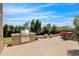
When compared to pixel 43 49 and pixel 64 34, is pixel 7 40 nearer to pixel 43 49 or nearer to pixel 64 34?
pixel 43 49

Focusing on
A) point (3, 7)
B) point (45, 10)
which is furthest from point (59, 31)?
point (3, 7)

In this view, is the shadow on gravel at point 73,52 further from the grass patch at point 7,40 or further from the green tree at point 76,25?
the grass patch at point 7,40

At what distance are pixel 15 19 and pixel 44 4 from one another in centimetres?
34

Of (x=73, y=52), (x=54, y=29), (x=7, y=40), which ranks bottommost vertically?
(x=73, y=52)

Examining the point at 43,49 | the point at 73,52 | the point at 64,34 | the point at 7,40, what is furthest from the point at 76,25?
the point at 7,40

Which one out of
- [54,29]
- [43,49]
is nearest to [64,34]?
[54,29]

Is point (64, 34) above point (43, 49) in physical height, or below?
above

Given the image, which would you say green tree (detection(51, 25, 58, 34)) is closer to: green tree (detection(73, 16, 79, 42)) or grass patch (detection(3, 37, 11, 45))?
green tree (detection(73, 16, 79, 42))

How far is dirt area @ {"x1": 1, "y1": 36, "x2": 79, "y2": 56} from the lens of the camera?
7.46ft

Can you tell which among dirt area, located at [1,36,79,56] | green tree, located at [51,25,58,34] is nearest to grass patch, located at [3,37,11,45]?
Answer: dirt area, located at [1,36,79,56]

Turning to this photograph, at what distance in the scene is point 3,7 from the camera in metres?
2.26

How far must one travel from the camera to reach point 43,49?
7.50 ft

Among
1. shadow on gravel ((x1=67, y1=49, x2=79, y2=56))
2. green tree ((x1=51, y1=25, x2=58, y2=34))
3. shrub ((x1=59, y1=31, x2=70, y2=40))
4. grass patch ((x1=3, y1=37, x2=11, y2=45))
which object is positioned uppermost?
green tree ((x1=51, y1=25, x2=58, y2=34))

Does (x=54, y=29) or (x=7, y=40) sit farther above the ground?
(x=54, y=29)
